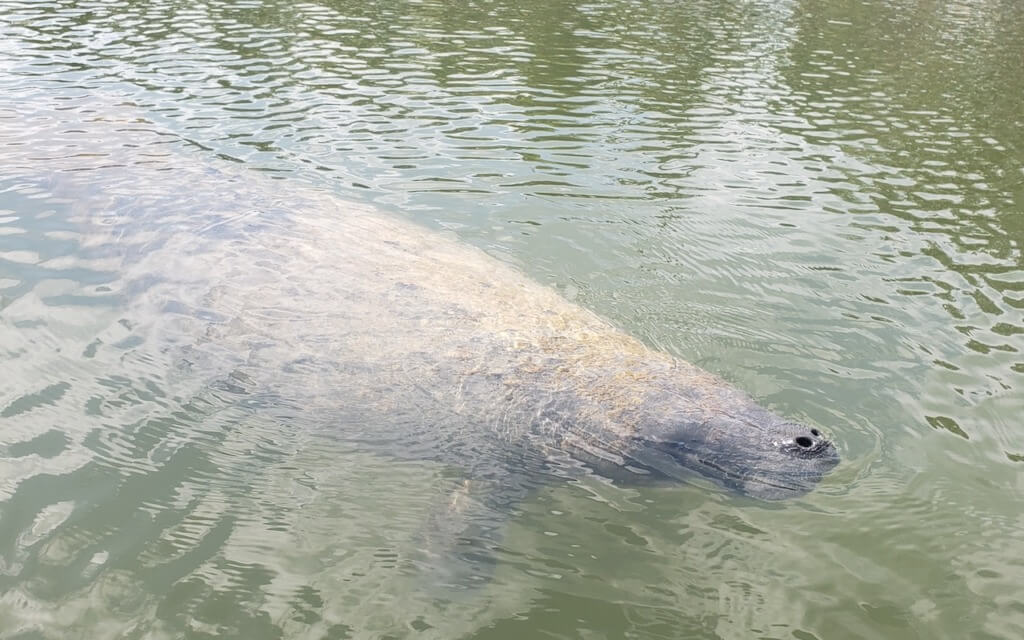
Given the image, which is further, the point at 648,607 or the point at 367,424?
the point at 367,424

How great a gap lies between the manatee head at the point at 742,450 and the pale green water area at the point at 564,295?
221mm

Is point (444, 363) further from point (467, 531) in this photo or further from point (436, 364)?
point (467, 531)

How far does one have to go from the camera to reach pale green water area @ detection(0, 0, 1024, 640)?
14.3ft

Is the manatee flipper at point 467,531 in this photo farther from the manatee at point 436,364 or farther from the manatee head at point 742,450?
the manatee head at point 742,450

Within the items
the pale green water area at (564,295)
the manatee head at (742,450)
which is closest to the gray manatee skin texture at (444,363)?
the manatee head at (742,450)

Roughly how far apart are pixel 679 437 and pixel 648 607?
93 centimetres

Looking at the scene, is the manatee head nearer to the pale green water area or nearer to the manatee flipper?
the pale green water area

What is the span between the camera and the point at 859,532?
481 cm

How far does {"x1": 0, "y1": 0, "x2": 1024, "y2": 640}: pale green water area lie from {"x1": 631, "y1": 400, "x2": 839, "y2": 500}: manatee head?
221mm

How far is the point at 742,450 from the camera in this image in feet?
15.0

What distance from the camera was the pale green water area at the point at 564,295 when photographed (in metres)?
4.37

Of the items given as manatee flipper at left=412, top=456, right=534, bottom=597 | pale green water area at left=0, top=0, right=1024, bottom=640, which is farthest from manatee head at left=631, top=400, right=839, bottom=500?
manatee flipper at left=412, top=456, right=534, bottom=597

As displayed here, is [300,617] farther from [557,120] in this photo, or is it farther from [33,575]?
[557,120]

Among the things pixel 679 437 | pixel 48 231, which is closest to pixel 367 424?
pixel 679 437
